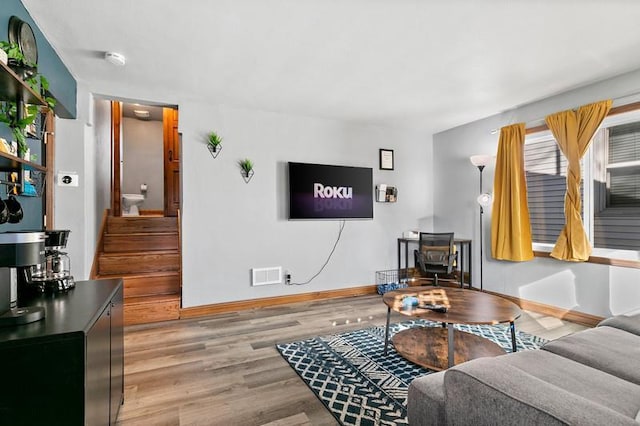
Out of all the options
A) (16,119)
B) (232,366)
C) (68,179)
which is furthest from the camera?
(68,179)

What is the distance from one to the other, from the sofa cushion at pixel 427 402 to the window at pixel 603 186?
123 inches

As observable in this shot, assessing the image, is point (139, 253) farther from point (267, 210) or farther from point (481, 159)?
point (481, 159)

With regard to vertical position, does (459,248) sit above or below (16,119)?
below

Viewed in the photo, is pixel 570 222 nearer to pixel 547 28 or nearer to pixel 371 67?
pixel 547 28

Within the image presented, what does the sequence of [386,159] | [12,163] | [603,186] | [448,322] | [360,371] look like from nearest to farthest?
[12,163] → [448,322] → [360,371] → [603,186] → [386,159]

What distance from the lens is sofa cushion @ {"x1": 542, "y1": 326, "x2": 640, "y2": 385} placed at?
138 centimetres

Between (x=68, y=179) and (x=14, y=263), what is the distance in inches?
89.4

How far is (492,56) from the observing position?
8.81 ft

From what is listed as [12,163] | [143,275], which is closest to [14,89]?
[12,163]

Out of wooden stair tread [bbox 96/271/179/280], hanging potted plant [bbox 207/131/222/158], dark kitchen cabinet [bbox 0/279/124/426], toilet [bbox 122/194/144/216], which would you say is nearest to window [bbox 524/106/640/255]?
hanging potted plant [bbox 207/131/222/158]

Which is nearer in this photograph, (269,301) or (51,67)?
(51,67)

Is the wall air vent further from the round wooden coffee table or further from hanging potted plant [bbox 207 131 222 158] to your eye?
the round wooden coffee table

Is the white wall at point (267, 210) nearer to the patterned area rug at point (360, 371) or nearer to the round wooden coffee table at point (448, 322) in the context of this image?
the patterned area rug at point (360, 371)

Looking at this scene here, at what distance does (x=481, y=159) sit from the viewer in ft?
13.7
